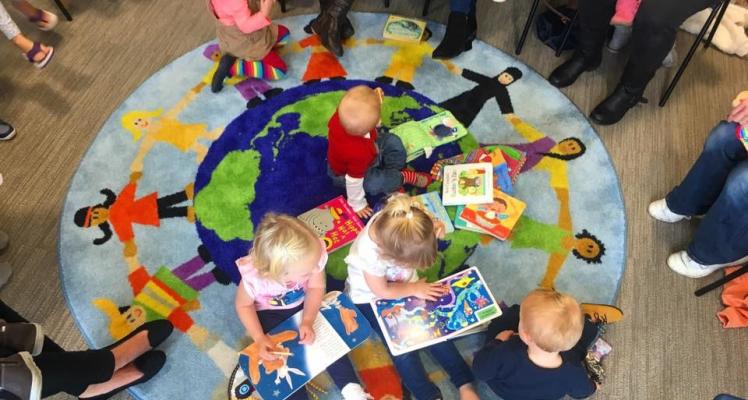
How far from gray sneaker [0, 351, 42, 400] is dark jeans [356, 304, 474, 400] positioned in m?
0.99

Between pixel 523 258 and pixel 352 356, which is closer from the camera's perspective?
pixel 352 356

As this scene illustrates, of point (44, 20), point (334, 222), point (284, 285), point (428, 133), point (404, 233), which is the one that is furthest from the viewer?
point (44, 20)

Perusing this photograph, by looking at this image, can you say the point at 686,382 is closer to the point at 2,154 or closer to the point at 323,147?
the point at 323,147

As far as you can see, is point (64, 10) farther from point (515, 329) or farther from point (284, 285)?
point (515, 329)

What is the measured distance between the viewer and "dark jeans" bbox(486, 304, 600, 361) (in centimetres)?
187

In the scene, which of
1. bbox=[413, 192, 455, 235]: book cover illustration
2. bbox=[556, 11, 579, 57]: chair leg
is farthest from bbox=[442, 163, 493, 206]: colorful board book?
bbox=[556, 11, 579, 57]: chair leg

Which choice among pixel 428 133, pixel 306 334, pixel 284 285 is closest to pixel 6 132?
pixel 284 285

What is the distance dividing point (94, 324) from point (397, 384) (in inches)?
46.0

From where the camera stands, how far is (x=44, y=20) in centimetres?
288

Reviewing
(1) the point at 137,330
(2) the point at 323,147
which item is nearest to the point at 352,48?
(2) the point at 323,147

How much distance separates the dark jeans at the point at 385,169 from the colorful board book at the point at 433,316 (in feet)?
1.67

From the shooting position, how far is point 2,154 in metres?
2.51

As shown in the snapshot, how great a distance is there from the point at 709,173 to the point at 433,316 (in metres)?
1.18

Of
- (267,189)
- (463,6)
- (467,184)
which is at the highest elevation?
(463,6)
